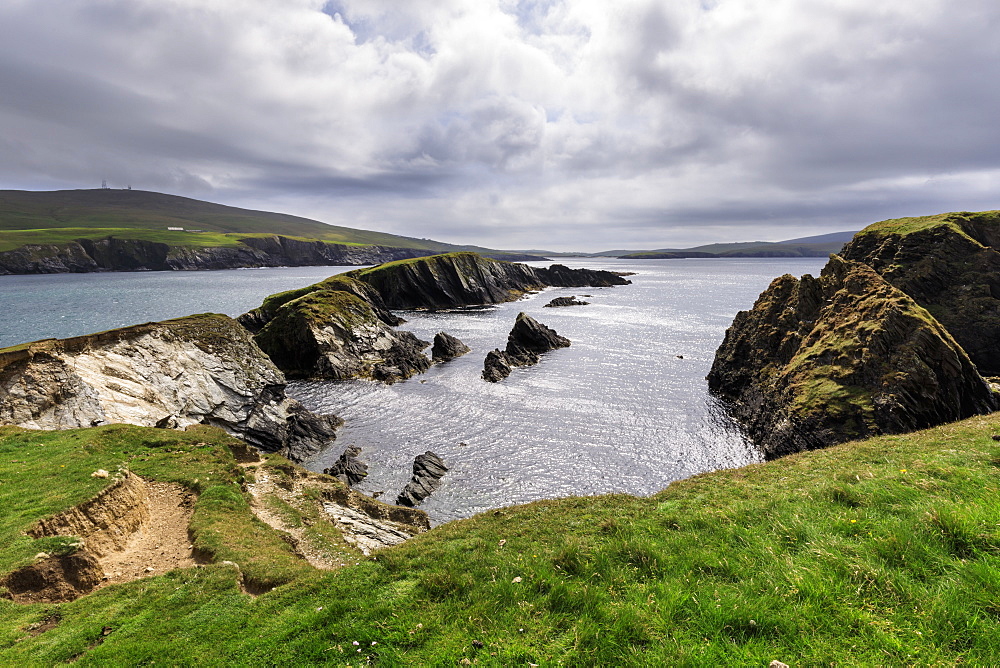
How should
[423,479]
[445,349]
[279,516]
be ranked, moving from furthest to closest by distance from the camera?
[445,349] → [423,479] → [279,516]

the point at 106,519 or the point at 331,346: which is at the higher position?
the point at 331,346

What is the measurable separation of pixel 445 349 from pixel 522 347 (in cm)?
1408

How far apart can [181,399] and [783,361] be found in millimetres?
61186

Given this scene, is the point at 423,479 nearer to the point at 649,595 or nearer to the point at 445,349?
the point at 649,595

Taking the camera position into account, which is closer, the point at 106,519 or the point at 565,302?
the point at 106,519

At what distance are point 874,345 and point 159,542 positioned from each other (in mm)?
51018

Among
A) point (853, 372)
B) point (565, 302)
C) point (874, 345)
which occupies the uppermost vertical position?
point (874, 345)

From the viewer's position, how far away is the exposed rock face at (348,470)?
32703mm

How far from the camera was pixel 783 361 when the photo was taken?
148ft

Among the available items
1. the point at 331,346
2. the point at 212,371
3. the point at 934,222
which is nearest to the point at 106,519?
the point at 212,371

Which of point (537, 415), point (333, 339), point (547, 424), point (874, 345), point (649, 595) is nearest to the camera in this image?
point (649, 595)

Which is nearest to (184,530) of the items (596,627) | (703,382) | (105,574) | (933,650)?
(105,574)

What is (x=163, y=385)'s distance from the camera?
35.2m

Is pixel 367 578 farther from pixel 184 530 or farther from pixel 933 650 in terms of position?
pixel 184 530
